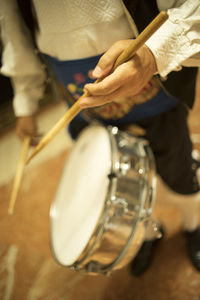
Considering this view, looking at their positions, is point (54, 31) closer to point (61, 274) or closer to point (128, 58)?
point (128, 58)

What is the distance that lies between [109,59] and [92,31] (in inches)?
4.6

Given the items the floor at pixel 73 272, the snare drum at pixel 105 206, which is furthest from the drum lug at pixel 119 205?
the floor at pixel 73 272

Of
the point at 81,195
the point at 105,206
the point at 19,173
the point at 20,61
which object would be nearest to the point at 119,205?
the point at 105,206

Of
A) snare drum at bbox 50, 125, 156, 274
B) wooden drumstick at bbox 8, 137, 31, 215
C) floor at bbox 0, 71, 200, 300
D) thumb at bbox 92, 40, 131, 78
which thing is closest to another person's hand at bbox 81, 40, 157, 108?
thumb at bbox 92, 40, 131, 78

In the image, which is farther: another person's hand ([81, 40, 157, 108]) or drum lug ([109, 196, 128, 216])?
drum lug ([109, 196, 128, 216])

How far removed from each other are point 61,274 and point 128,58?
2.82ft

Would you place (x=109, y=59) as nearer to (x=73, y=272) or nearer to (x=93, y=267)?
(x=93, y=267)

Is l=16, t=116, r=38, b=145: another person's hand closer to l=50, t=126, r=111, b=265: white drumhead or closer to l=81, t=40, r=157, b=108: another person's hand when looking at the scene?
l=50, t=126, r=111, b=265: white drumhead

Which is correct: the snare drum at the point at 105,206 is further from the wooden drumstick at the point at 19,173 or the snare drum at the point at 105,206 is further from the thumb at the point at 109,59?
the thumb at the point at 109,59

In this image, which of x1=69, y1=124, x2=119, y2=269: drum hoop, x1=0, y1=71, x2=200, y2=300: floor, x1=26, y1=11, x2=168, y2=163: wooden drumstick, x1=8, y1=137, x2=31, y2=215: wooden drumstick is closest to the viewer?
x1=26, y1=11, x2=168, y2=163: wooden drumstick

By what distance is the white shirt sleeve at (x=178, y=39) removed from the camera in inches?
16.2

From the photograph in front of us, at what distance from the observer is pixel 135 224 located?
633 millimetres

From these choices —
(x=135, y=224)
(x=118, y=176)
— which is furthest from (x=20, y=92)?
(x=135, y=224)

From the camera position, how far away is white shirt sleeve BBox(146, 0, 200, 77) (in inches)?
16.2
